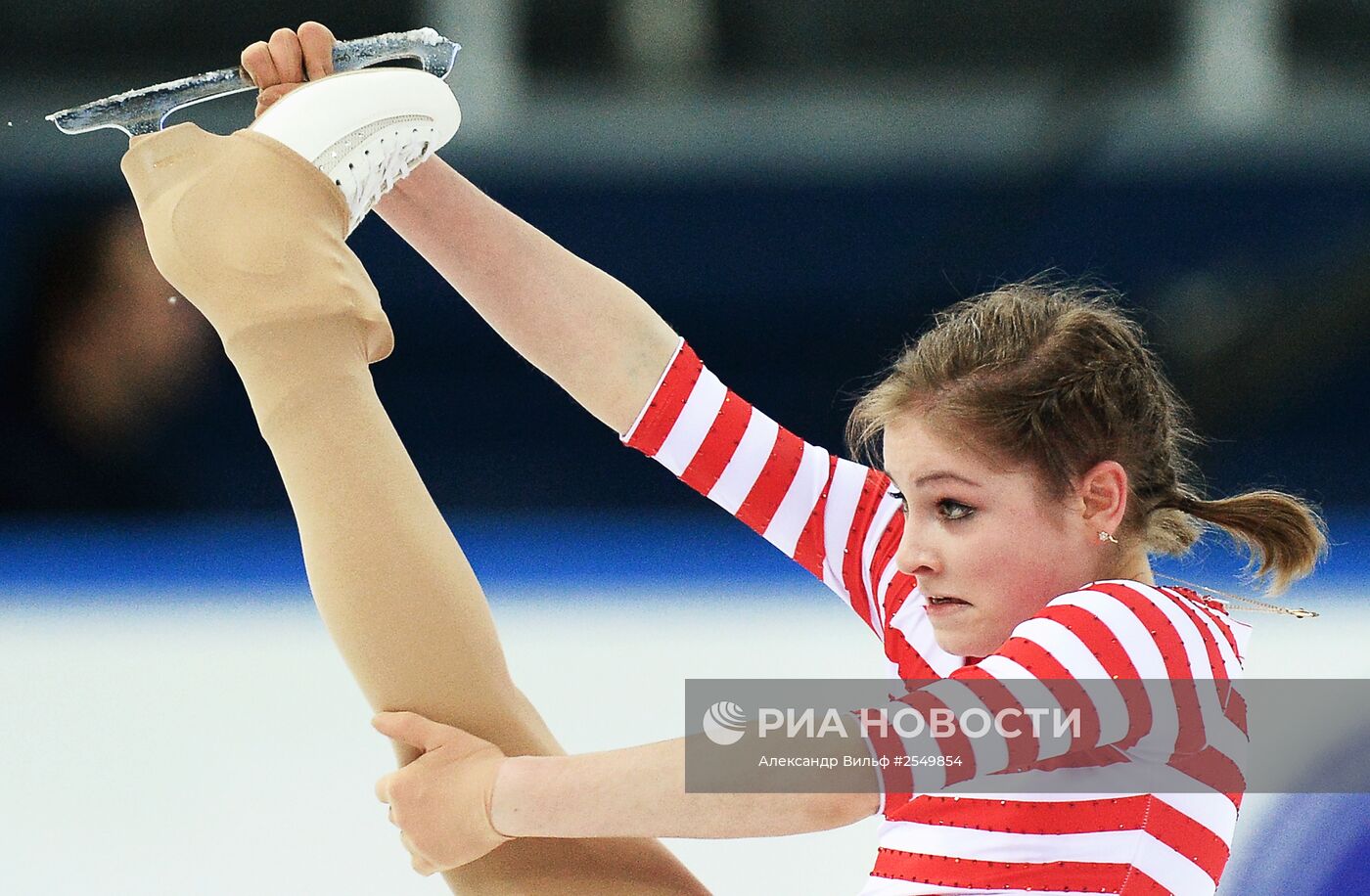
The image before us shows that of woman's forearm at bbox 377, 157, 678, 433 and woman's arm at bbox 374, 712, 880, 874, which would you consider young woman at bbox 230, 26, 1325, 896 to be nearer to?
woman's arm at bbox 374, 712, 880, 874

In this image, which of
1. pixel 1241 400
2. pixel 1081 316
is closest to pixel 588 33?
pixel 1241 400

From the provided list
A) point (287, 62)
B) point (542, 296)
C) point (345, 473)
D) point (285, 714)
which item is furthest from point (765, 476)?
point (285, 714)

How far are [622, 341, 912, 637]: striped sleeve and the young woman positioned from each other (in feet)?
0.31

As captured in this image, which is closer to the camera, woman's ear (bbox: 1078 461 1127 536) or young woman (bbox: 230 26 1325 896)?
young woman (bbox: 230 26 1325 896)

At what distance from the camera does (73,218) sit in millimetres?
3176

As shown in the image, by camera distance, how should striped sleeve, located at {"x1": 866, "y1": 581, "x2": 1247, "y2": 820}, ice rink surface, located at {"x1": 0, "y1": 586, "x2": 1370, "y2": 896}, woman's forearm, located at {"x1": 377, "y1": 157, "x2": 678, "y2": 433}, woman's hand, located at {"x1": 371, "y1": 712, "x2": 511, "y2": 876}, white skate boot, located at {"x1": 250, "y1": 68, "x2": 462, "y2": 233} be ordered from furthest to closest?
ice rink surface, located at {"x1": 0, "y1": 586, "x2": 1370, "y2": 896} → woman's forearm, located at {"x1": 377, "y1": 157, "x2": 678, "y2": 433} → white skate boot, located at {"x1": 250, "y1": 68, "x2": 462, "y2": 233} → woman's hand, located at {"x1": 371, "y1": 712, "x2": 511, "y2": 876} → striped sleeve, located at {"x1": 866, "y1": 581, "x2": 1247, "y2": 820}

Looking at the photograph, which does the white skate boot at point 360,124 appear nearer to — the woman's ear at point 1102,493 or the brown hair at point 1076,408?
the brown hair at point 1076,408

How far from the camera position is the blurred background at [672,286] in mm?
2137

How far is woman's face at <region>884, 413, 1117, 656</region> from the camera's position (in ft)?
3.15

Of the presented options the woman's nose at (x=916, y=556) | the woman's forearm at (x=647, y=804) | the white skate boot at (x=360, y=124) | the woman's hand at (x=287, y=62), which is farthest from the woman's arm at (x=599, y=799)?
the woman's hand at (x=287, y=62)

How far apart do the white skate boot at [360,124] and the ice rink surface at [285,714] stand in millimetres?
654

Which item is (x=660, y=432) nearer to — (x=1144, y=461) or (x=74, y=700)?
(x=1144, y=461)

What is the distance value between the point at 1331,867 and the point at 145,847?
1.05m

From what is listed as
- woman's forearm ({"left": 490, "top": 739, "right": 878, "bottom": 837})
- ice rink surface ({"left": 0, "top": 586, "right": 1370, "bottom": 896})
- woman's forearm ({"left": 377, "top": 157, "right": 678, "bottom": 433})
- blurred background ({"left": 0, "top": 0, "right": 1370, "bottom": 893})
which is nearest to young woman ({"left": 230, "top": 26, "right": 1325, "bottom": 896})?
woman's forearm ({"left": 490, "top": 739, "right": 878, "bottom": 837})
